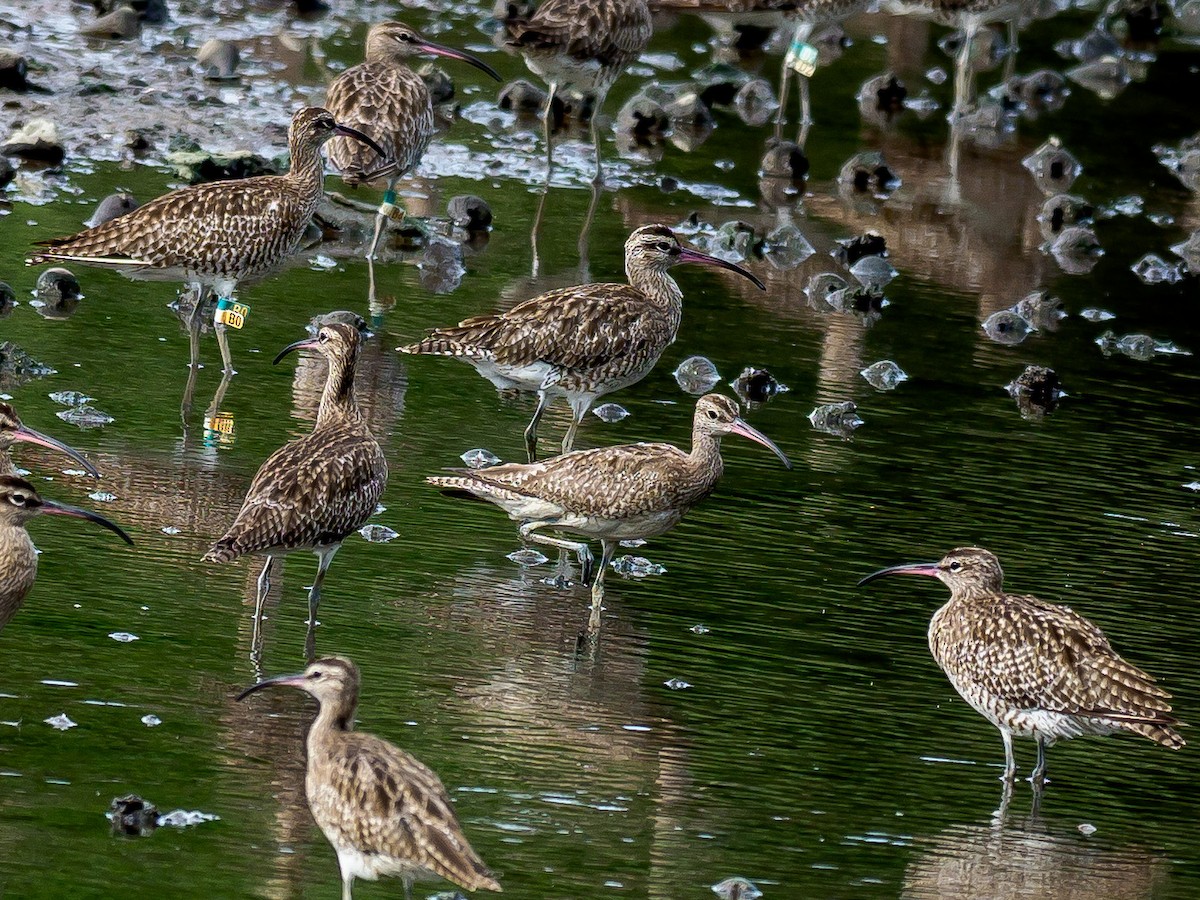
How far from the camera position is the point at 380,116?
1641 centimetres

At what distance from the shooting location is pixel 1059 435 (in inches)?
549

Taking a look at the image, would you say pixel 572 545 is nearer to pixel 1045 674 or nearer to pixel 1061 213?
pixel 1045 674

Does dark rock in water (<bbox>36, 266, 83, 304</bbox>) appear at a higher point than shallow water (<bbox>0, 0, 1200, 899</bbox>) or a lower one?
higher

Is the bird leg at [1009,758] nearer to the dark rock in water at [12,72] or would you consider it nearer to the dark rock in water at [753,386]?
the dark rock in water at [753,386]

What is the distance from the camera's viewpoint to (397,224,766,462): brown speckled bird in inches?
492

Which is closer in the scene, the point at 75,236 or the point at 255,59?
the point at 75,236

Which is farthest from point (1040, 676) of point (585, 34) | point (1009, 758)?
point (585, 34)

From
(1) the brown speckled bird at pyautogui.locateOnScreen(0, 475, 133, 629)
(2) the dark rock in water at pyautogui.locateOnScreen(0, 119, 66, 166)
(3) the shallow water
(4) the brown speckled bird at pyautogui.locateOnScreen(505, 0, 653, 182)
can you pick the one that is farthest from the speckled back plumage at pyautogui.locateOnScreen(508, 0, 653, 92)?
(1) the brown speckled bird at pyautogui.locateOnScreen(0, 475, 133, 629)

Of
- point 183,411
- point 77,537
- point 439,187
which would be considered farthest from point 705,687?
point 439,187

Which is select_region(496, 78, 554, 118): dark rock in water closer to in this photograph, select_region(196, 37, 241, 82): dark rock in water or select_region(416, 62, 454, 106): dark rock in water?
select_region(416, 62, 454, 106): dark rock in water

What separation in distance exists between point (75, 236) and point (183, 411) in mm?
1677

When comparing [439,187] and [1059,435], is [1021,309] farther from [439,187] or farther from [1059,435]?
[439,187]

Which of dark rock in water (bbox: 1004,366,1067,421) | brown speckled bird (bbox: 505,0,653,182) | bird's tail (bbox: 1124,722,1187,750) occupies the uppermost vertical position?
brown speckled bird (bbox: 505,0,653,182)

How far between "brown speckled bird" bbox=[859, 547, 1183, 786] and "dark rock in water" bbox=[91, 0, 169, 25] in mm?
14854
